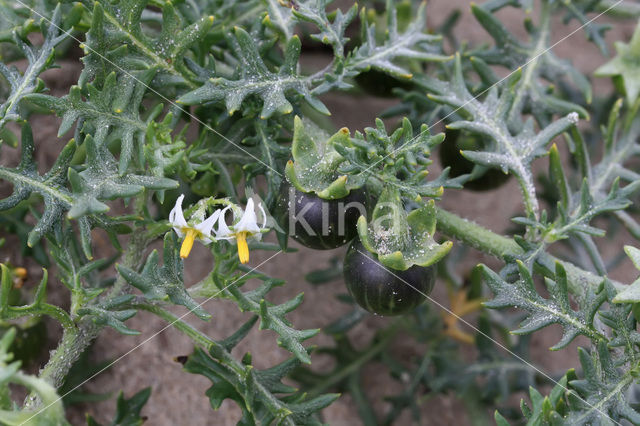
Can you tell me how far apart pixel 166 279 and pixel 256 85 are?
584 millimetres

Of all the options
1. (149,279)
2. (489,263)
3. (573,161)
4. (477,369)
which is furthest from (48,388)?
(573,161)

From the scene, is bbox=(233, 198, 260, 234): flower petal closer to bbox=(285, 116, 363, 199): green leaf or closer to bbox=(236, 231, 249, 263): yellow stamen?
bbox=(236, 231, 249, 263): yellow stamen

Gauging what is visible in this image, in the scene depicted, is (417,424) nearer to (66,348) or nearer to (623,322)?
(623,322)

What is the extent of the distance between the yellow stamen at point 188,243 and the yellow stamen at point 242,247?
11 cm

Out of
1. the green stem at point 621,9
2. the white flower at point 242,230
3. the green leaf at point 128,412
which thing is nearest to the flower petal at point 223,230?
the white flower at point 242,230

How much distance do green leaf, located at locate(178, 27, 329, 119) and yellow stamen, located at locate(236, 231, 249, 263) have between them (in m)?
0.34

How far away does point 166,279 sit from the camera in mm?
1832

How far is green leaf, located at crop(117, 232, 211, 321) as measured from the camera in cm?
178

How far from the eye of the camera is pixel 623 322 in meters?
1.78

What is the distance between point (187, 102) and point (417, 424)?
1.63 metres

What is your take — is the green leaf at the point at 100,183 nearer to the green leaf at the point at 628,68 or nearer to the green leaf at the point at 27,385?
the green leaf at the point at 27,385

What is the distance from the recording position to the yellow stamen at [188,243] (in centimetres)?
170

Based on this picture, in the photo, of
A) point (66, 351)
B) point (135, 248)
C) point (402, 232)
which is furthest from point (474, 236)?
point (66, 351)

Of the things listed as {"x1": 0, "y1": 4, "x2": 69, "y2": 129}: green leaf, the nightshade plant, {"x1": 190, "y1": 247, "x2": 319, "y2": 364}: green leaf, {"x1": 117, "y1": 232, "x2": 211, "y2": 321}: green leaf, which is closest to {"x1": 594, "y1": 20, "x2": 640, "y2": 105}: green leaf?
the nightshade plant
